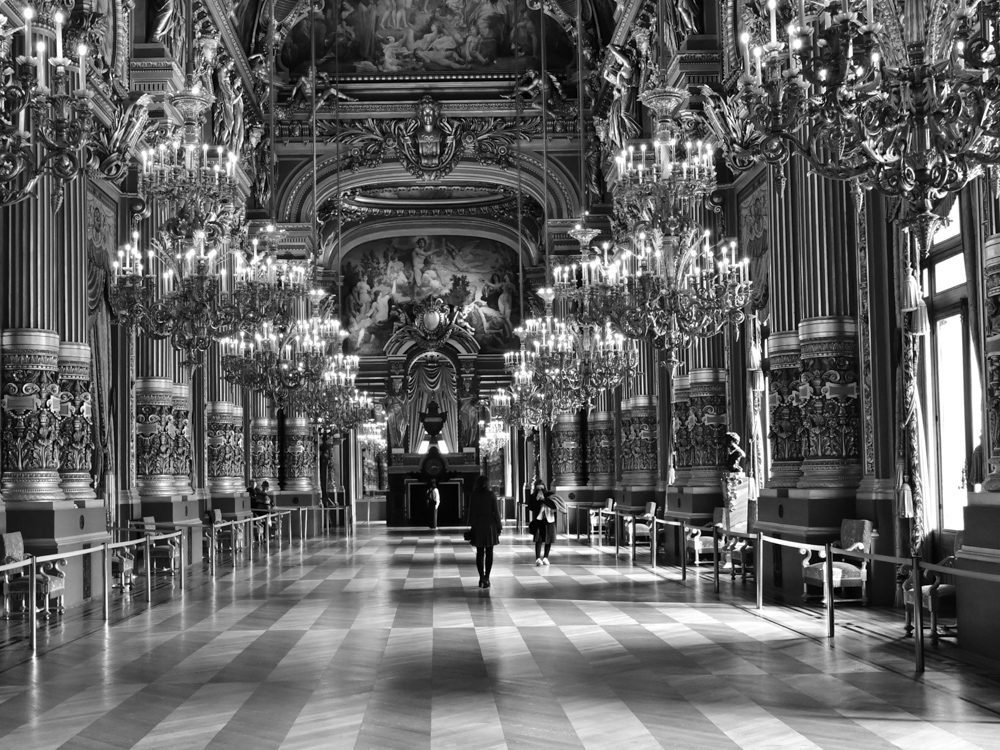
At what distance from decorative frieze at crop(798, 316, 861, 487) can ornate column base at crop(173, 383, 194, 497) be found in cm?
1172

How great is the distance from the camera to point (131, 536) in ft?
66.2

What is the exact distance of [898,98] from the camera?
6820 millimetres

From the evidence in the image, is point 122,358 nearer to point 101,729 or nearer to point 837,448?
point 837,448

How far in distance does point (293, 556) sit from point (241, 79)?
10480mm

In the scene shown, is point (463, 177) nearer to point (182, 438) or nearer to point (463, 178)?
point (463, 178)

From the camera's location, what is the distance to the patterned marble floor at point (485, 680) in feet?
24.3

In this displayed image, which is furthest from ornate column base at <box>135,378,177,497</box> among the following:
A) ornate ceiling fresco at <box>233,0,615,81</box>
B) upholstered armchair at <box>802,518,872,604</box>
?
upholstered armchair at <box>802,518,872,604</box>

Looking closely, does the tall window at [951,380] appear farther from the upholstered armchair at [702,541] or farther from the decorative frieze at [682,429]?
the decorative frieze at [682,429]

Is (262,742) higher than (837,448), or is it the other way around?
(837,448)

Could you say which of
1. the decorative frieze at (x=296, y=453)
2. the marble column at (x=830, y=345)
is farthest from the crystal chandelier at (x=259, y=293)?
the decorative frieze at (x=296, y=453)

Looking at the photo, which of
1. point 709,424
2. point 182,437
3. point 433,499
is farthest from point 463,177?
point 709,424

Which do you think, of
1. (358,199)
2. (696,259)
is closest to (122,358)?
(696,259)

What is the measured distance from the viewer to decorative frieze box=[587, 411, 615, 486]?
33.3 m

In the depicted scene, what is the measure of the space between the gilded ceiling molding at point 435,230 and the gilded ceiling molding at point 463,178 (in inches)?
300
